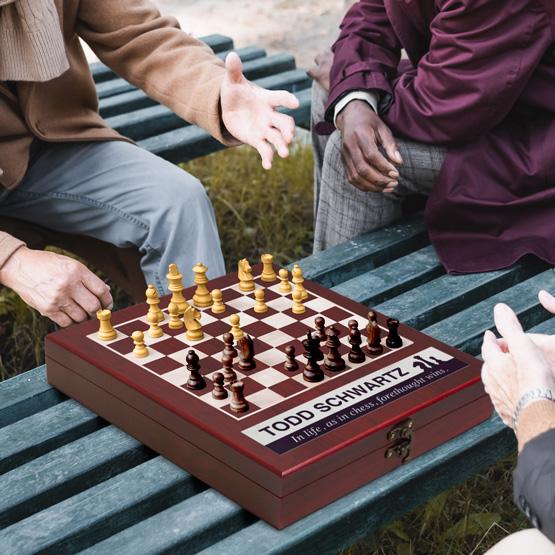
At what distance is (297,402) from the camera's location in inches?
82.7

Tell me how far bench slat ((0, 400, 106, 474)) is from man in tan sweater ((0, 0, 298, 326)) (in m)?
0.31

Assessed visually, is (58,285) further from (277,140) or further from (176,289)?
(277,140)

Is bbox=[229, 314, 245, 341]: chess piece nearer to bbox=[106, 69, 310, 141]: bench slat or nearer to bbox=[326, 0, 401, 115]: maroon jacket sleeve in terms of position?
bbox=[326, 0, 401, 115]: maroon jacket sleeve

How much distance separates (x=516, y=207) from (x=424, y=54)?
55 centimetres

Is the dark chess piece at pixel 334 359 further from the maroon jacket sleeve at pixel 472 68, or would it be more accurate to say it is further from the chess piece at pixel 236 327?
the maroon jacket sleeve at pixel 472 68

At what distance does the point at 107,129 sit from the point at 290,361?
3.77 ft

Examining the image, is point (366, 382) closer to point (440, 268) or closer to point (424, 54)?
point (440, 268)

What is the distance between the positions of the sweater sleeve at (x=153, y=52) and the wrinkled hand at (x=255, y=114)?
89 mm

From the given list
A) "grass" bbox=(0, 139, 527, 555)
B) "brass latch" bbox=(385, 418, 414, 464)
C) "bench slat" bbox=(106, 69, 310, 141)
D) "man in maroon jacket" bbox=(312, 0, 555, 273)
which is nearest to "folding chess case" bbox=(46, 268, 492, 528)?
"brass latch" bbox=(385, 418, 414, 464)

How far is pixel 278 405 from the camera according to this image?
6.86 ft

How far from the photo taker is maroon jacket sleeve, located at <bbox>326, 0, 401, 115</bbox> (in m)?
3.14

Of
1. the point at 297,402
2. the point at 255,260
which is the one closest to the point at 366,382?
the point at 297,402

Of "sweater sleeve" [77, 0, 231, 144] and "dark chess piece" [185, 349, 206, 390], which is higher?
"sweater sleeve" [77, 0, 231, 144]

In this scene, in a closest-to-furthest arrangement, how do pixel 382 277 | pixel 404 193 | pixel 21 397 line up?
1. pixel 21 397
2. pixel 382 277
3. pixel 404 193
